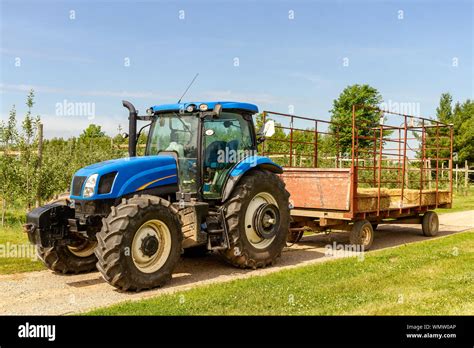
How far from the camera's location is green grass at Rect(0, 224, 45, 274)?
7.68 meters

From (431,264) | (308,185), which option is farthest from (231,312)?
(308,185)

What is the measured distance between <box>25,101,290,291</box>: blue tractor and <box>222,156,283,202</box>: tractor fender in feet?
0.06

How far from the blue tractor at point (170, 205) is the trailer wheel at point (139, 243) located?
1 centimetres

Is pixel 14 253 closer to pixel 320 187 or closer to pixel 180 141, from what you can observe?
pixel 180 141

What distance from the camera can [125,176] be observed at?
6.67 metres

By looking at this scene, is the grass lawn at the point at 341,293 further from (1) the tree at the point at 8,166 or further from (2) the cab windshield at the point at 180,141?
(1) the tree at the point at 8,166

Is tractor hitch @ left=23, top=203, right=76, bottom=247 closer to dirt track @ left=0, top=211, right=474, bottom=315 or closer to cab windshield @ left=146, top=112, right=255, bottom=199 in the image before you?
dirt track @ left=0, top=211, right=474, bottom=315

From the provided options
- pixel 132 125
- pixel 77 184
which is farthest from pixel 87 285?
pixel 132 125

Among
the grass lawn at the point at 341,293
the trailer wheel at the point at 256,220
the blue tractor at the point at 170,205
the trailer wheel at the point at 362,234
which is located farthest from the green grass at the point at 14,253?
the trailer wheel at the point at 362,234

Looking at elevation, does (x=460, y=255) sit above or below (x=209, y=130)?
below

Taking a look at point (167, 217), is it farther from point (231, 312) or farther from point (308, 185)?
point (308, 185)

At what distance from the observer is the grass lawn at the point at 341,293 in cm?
539
